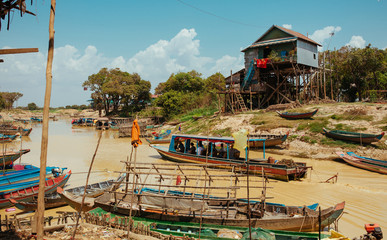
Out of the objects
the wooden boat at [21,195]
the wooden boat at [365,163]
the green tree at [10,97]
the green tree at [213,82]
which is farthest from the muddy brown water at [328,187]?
the green tree at [10,97]

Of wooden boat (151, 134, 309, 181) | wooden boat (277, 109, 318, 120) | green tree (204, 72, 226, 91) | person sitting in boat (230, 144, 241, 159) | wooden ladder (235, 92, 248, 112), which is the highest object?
green tree (204, 72, 226, 91)

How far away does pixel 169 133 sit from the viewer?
2809 centimetres

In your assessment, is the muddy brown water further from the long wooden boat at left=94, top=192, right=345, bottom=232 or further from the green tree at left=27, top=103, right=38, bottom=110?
the green tree at left=27, top=103, right=38, bottom=110

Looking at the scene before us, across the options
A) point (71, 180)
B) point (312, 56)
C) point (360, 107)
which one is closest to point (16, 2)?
point (71, 180)

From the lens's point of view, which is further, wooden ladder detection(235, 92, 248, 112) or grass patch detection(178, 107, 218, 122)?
grass patch detection(178, 107, 218, 122)

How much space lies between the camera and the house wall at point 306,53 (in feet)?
87.6

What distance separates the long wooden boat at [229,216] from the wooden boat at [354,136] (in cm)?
1086

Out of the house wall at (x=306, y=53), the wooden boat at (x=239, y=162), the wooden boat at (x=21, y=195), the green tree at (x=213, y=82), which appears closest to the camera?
the wooden boat at (x=21, y=195)

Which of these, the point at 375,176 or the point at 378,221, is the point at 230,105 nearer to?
the point at 375,176

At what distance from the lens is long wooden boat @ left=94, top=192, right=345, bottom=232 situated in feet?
23.8

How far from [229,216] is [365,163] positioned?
10233 mm

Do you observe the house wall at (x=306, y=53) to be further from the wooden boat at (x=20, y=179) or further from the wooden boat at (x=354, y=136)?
the wooden boat at (x=20, y=179)

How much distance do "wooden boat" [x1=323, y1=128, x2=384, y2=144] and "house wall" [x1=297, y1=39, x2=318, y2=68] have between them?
10829 mm

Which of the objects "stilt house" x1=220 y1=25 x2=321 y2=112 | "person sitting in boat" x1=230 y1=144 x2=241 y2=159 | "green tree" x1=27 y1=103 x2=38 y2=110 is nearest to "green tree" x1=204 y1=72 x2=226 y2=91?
"stilt house" x1=220 y1=25 x2=321 y2=112
